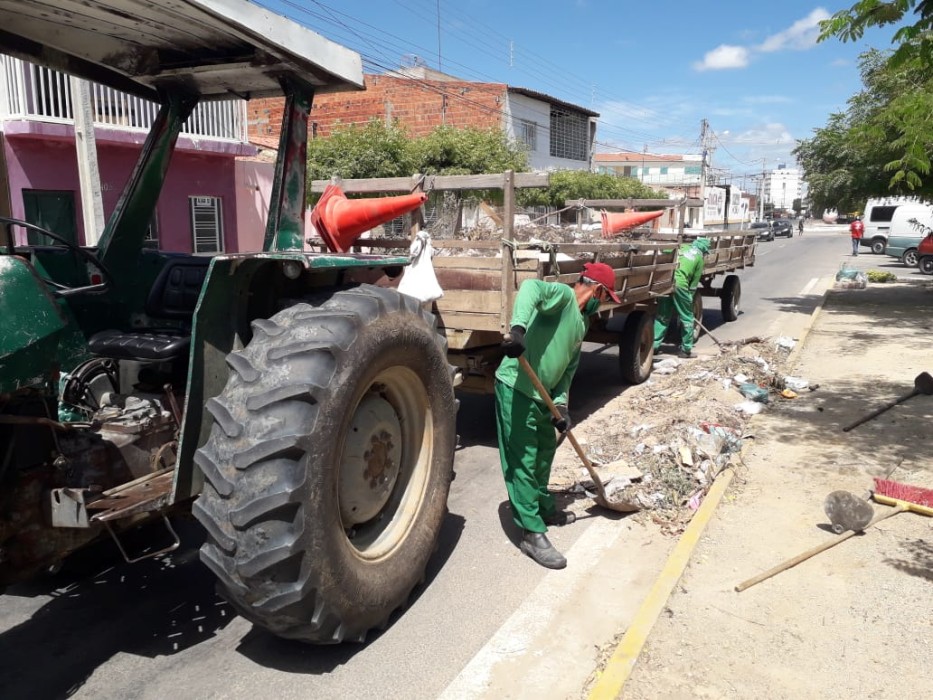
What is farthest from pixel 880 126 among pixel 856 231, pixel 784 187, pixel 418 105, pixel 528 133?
pixel 784 187

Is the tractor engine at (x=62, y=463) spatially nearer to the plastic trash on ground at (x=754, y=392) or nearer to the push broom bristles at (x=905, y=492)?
the push broom bristles at (x=905, y=492)

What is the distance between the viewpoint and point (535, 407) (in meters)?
4.13

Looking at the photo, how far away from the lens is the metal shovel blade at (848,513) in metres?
4.26

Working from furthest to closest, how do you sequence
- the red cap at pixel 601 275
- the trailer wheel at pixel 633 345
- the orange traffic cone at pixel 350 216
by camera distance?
the trailer wheel at pixel 633 345
the red cap at pixel 601 275
the orange traffic cone at pixel 350 216

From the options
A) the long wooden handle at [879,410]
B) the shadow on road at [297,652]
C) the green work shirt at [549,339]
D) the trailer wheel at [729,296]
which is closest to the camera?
the shadow on road at [297,652]

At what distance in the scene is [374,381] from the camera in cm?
323

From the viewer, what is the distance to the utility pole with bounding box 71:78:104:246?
392 inches

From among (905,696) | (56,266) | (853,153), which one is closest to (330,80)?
(56,266)

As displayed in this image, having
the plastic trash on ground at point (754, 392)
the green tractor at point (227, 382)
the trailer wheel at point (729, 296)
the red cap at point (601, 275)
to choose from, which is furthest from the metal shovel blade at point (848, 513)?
the trailer wheel at point (729, 296)

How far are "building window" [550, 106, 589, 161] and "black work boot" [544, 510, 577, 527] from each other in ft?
104

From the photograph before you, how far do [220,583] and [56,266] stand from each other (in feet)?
6.42

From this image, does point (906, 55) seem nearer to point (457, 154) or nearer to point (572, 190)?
point (457, 154)

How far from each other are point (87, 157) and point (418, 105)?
2007 cm

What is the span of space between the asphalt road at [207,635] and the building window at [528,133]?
28251 millimetres
